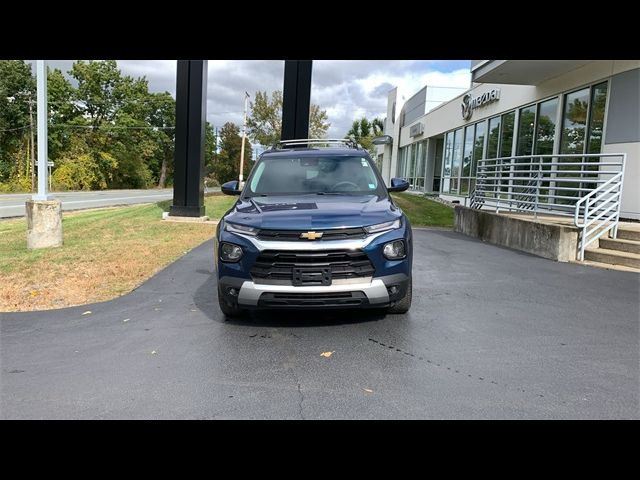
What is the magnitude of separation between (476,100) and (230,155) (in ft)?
136

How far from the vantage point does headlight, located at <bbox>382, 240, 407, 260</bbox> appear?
14.4 ft

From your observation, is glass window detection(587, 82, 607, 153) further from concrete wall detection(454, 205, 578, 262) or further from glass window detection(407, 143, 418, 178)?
glass window detection(407, 143, 418, 178)

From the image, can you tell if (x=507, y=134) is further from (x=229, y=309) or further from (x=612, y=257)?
(x=229, y=309)

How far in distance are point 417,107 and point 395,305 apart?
31171 mm

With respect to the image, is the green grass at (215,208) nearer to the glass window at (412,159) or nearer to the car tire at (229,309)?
the car tire at (229,309)

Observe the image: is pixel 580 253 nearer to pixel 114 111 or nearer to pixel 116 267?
pixel 116 267

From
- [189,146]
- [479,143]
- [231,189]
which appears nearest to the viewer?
[231,189]

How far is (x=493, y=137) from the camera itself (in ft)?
61.2

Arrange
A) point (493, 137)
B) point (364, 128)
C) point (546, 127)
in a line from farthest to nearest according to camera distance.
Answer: point (364, 128), point (493, 137), point (546, 127)

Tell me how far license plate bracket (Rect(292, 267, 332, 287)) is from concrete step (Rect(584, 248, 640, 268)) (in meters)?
6.23

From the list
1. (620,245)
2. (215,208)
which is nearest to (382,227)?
(620,245)

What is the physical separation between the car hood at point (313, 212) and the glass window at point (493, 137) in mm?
14745
